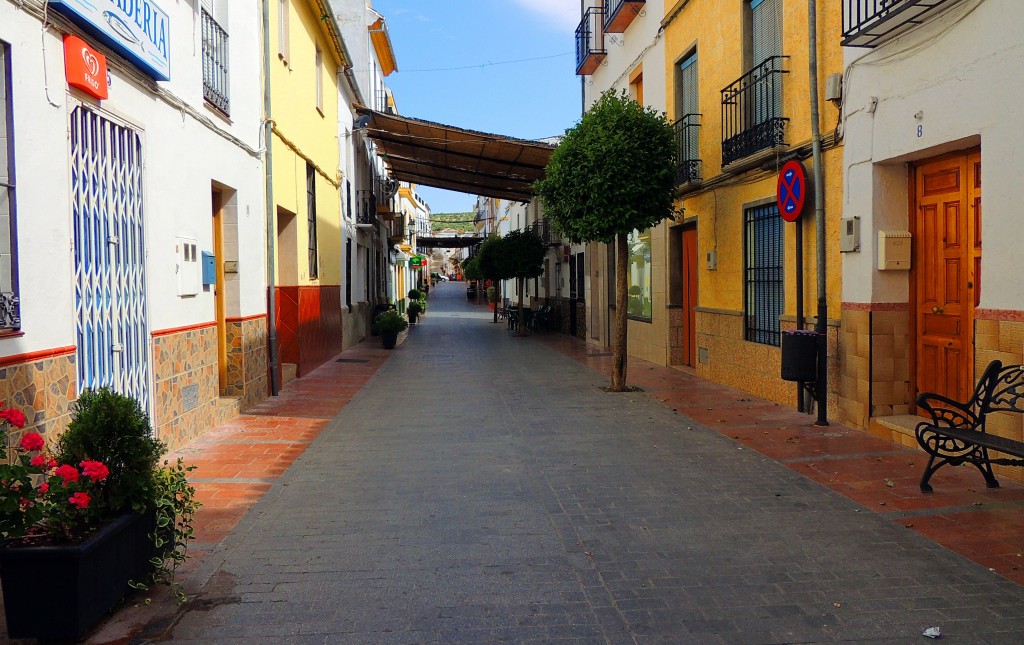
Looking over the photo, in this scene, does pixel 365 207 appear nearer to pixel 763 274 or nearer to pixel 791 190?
pixel 763 274

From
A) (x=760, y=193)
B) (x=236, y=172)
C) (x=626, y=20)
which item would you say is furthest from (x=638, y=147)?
(x=626, y=20)

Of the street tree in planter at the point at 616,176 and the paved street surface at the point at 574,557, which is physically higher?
the street tree in planter at the point at 616,176

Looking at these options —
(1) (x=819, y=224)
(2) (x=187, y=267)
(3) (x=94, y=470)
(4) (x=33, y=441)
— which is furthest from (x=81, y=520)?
(1) (x=819, y=224)

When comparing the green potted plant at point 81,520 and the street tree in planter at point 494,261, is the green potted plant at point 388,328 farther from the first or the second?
the green potted plant at point 81,520

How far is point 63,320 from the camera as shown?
5.27 m

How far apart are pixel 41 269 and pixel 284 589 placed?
2.63 m

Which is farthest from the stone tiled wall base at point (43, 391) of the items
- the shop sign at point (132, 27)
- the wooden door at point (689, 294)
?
the wooden door at point (689, 294)

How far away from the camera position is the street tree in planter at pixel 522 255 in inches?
1048

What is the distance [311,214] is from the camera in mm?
15305

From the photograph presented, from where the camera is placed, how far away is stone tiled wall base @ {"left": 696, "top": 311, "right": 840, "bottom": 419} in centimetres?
880

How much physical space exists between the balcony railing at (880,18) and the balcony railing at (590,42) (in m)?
11.5

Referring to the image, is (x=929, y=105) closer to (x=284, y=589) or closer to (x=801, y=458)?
(x=801, y=458)

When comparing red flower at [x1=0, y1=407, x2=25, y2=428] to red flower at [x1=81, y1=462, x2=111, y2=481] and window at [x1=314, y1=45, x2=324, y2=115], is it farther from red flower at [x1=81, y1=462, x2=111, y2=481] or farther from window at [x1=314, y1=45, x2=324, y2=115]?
window at [x1=314, y1=45, x2=324, y2=115]

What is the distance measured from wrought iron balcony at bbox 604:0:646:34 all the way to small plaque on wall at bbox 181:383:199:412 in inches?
445
